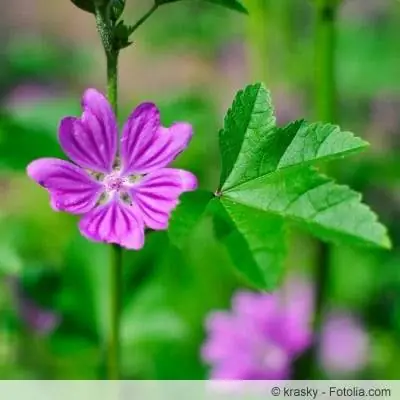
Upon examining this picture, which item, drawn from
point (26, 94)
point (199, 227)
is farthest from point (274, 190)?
point (26, 94)

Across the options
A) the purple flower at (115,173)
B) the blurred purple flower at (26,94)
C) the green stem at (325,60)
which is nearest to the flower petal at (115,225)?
the purple flower at (115,173)

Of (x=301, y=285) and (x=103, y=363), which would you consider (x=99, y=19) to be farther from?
(x=301, y=285)

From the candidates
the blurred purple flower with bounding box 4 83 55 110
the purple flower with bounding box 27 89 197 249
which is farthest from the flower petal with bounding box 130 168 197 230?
the blurred purple flower with bounding box 4 83 55 110

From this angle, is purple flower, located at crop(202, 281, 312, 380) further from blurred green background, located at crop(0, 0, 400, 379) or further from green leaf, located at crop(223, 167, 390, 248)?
green leaf, located at crop(223, 167, 390, 248)

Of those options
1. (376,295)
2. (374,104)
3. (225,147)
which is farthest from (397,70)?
(225,147)

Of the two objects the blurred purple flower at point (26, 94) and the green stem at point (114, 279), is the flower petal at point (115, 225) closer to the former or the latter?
the green stem at point (114, 279)
